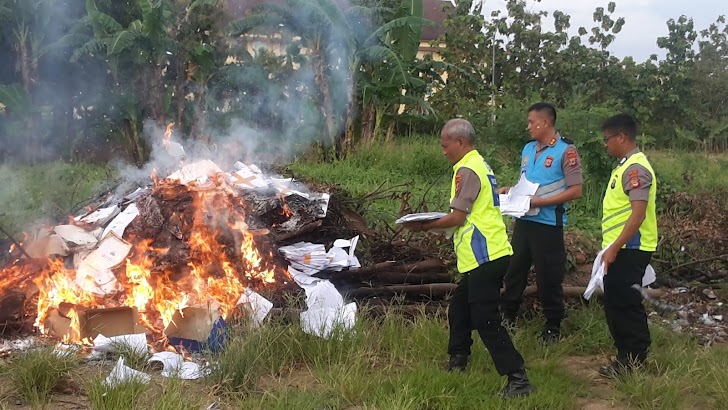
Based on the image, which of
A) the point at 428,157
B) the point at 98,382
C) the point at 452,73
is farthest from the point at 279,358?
the point at 452,73

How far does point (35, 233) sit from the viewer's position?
590cm

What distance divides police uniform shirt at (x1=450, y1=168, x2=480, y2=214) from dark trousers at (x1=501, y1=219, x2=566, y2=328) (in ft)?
4.13

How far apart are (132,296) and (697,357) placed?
4.62 m

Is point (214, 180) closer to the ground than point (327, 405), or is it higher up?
higher up

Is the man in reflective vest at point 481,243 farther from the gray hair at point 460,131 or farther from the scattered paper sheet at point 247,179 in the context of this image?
the scattered paper sheet at point 247,179

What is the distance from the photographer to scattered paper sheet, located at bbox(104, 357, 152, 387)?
12.8 feet

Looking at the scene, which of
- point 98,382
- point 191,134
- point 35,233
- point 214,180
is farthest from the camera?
point 191,134

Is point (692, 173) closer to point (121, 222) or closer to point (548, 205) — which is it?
point (548, 205)

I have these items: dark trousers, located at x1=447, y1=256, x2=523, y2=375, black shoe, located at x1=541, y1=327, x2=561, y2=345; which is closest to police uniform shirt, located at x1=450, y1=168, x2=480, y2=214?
dark trousers, located at x1=447, y1=256, x2=523, y2=375

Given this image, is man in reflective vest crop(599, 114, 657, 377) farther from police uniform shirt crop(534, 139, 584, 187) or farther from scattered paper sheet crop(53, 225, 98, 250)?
scattered paper sheet crop(53, 225, 98, 250)

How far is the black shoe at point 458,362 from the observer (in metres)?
4.49

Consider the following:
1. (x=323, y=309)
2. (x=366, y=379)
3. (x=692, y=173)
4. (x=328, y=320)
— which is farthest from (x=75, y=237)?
(x=692, y=173)

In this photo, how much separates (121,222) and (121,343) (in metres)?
1.52

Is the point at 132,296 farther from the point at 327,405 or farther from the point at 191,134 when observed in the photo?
the point at 191,134
